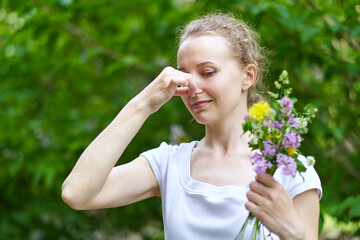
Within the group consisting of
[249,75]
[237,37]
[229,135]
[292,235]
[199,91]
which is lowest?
[292,235]

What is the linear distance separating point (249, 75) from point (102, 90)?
2.65m

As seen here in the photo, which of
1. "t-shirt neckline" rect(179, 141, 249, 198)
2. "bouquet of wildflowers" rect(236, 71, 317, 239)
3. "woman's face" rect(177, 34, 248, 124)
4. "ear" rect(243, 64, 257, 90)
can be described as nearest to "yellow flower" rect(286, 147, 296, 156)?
"bouquet of wildflowers" rect(236, 71, 317, 239)

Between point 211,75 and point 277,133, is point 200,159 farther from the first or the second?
point 277,133

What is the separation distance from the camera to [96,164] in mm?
1816

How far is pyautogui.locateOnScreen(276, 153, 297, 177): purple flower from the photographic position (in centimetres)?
143

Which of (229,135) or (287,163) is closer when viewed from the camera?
(287,163)

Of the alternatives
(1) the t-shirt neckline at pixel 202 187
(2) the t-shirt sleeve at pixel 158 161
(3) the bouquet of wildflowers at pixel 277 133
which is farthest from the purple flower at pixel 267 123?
(2) the t-shirt sleeve at pixel 158 161

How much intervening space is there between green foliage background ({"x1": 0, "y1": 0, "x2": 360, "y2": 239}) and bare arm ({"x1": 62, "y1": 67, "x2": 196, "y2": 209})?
1.24 metres

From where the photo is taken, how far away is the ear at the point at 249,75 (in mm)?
2023

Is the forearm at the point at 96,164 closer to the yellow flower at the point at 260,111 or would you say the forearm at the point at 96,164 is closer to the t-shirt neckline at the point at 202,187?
the t-shirt neckline at the point at 202,187

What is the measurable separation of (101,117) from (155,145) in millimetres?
493

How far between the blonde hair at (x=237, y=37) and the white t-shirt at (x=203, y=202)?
0.44 meters

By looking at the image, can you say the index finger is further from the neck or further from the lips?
the neck

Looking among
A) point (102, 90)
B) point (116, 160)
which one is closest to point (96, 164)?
point (116, 160)
